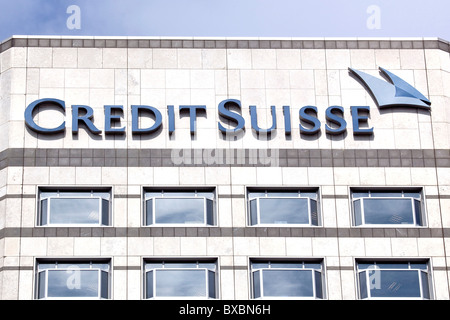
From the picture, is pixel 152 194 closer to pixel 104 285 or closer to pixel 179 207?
pixel 179 207

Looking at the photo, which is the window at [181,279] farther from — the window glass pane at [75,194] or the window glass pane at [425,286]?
the window glass pane at [425,286]

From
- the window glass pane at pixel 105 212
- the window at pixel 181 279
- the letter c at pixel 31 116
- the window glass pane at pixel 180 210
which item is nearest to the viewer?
the window at pixel 181 279

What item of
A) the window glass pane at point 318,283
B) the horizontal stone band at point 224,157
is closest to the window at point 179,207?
the horizontal stone band at point 224,157

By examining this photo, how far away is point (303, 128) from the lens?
125ft

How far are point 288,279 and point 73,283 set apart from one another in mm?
7569

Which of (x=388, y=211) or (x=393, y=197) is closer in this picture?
(x=388, y=211)

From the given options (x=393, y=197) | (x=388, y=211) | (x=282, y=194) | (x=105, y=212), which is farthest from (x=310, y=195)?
(x=105, y=212)

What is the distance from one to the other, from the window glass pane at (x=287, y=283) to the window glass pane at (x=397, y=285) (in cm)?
229

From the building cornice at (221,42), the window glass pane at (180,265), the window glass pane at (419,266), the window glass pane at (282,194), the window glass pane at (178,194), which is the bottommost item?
the window glass pane at (419,266)

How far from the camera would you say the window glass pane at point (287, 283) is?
118ft

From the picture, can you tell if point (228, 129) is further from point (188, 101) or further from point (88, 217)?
point (88, 217)

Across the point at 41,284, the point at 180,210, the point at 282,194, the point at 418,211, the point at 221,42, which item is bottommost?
the point at 41,284

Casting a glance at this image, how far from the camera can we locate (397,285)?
3616 centimetres
